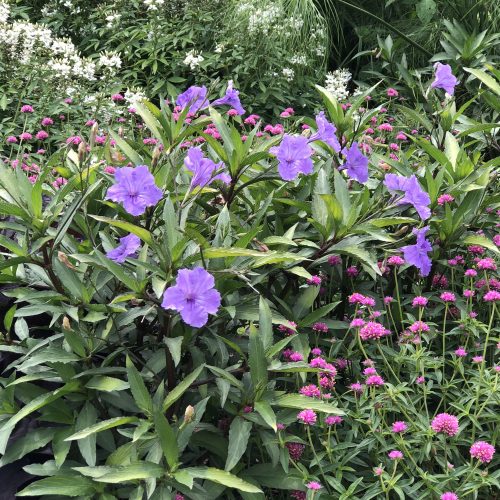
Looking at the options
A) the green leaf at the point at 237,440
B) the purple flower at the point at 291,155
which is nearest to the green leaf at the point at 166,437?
the green leaf at the point at 237,440

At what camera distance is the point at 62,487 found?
1597mm

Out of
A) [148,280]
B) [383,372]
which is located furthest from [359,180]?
[148,280]

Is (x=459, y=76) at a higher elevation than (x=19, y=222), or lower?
lower

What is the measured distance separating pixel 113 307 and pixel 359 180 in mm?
885

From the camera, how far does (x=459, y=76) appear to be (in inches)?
167

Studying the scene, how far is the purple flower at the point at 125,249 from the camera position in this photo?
5.66 feet

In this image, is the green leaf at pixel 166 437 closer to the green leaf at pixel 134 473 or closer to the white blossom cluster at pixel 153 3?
the green leaf at pixel 134 473

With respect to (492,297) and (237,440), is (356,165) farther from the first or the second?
(237,440)

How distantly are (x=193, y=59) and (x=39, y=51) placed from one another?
2.93ft

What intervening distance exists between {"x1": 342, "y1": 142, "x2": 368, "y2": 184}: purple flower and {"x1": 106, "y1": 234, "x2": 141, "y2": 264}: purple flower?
0.75 meters

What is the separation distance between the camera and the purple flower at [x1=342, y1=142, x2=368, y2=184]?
2.22 meters

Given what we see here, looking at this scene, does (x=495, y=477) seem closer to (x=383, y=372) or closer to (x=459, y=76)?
(x=383, y=372)

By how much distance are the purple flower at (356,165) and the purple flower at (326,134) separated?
0.15ft

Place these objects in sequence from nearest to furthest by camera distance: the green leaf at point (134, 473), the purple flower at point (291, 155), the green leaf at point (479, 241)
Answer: the green leaf at point (134, 473) < the purple flower at point (291, 155) < the green leaf at point (479, 241)
